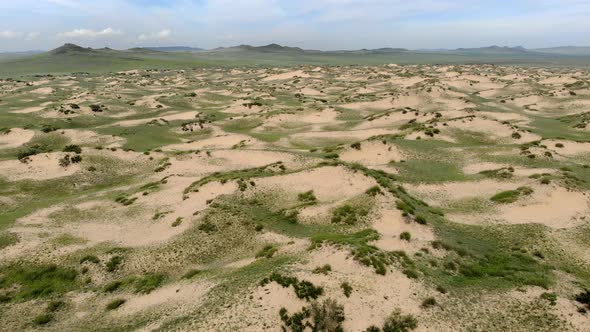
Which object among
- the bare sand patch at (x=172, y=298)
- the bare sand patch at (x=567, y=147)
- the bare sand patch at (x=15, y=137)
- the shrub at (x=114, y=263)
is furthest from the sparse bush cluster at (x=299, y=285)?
the bare sand patch at (x=15, y=137)

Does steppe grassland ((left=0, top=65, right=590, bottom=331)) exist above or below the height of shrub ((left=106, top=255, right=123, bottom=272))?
above

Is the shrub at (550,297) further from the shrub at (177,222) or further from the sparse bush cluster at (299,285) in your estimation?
the shrub at (177,222)

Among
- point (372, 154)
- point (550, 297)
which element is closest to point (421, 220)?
point (550, 297)

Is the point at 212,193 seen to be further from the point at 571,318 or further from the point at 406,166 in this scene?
the point at 571,318

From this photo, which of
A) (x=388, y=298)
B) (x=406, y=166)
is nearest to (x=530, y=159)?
(x=406, y=166)

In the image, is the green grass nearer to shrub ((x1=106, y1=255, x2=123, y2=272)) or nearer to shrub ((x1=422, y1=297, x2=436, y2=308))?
shrub ((x1=106, y1=255, x2=123, y2=272))

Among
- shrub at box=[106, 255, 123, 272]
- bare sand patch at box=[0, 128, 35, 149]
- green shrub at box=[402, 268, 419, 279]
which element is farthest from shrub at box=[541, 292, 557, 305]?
bare sand patch at box=[0, 128, 35, 149]

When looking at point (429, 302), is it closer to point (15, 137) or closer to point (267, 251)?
point (267, 251)
